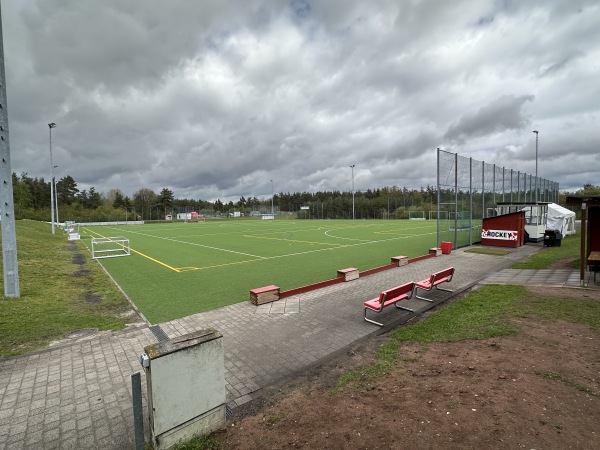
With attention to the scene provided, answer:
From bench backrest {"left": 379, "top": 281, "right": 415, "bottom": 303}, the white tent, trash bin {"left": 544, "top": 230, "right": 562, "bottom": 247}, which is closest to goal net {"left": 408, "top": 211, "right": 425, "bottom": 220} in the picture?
the white tent

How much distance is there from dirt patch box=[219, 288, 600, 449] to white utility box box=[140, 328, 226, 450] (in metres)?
0.40

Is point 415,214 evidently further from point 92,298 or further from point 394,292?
point 92,298

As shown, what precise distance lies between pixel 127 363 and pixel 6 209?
6.88 meters

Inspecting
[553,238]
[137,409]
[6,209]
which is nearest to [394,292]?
[137,409]

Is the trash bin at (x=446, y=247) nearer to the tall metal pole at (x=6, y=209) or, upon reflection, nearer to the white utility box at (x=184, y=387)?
the white utility box at (x=184, y=387)

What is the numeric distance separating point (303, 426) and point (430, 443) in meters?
1.38

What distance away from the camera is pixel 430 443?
10.8ft

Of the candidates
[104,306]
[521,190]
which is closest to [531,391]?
[104,306]

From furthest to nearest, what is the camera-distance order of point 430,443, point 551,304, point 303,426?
point 551,304 < point 303,426 < point 430,443

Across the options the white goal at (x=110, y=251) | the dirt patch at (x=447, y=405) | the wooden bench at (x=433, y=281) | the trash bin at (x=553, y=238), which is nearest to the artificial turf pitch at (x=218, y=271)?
the white goal at (x=110, y=251)

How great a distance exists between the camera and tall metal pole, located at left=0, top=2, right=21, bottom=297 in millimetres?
8719

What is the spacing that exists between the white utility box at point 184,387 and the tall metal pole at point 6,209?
27.6 ft

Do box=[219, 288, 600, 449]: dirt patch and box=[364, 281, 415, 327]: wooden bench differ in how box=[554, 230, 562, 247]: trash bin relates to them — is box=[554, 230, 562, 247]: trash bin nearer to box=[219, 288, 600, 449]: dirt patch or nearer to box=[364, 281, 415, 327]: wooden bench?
box=[364, 281, 415, 327]: wooden bench

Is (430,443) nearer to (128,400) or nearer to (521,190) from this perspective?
(128,400)
